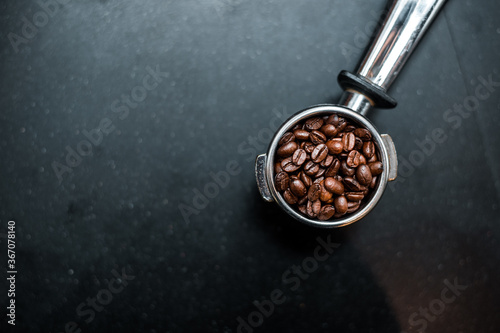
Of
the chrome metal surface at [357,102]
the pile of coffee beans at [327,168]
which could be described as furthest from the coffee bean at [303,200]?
the chrome metal surface at [357,102]

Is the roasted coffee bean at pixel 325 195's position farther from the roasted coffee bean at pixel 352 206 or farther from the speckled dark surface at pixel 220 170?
the speckled dark surface at pixel 220 170

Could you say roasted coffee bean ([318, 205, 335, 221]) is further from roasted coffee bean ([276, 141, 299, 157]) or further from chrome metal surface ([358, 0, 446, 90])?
chrome metal surface ([358, 0, 446, 90])

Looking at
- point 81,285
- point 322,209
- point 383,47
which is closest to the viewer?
point 322,209

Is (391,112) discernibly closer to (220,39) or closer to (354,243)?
(354,243)

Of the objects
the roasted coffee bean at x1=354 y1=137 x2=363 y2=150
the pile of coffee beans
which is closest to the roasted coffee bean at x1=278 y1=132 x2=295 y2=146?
the pile of coffee beans

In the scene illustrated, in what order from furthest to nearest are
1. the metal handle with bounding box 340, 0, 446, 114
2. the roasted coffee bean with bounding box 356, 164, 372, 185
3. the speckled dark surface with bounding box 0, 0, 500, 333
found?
the speckled dark surface with bounding box 0, 0, 500, 333, the metal handle with bounding box 340, 0, 446, 114, the roasted coffee bean with bounding box 356, 164, 372, 185

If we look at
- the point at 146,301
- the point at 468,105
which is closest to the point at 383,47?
the point at 468,105
